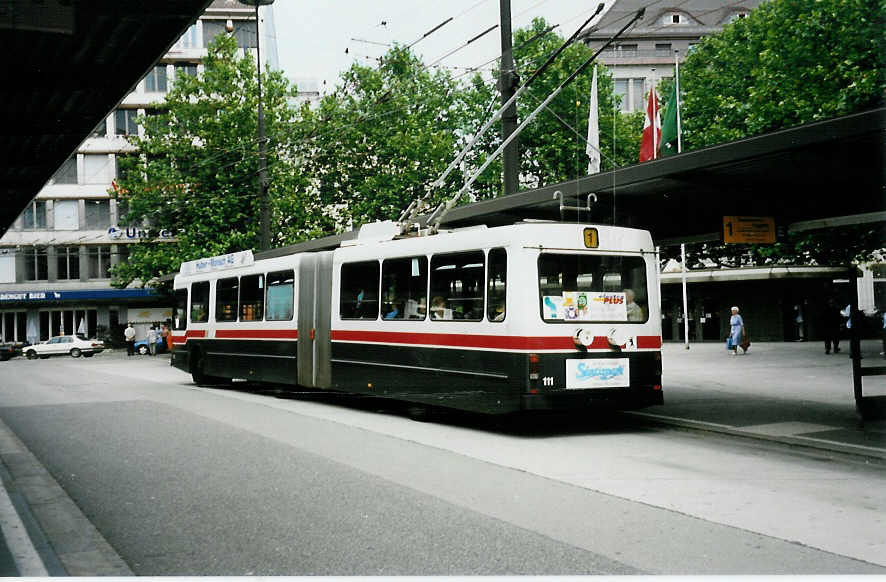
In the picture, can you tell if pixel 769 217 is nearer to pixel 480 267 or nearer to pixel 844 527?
pixel 480 267

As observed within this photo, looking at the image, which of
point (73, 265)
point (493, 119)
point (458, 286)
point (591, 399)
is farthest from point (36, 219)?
point (591, 399)

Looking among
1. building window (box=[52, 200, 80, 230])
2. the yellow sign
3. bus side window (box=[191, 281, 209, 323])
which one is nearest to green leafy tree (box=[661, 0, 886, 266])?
the yellow sign

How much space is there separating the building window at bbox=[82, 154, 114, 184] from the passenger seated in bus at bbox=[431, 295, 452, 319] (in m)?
48.4

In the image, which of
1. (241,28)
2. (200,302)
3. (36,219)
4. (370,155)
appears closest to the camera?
(241,28)

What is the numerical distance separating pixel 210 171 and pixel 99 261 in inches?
946

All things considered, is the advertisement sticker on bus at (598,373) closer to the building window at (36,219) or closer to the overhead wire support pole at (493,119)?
the overhead wire support pole at (493,119)

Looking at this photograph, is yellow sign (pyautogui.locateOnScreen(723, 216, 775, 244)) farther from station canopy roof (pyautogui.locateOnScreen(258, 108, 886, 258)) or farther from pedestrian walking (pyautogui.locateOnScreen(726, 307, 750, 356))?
pedestrian walking (pyautogui.locateOnScreen(726, 307, 750, 356))

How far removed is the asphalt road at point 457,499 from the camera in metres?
5.65

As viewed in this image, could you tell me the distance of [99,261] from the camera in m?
57.7

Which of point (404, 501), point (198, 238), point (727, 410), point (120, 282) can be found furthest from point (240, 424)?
point (120, 282)

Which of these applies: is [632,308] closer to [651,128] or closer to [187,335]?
[187,335]

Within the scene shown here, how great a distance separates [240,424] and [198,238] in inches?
1063

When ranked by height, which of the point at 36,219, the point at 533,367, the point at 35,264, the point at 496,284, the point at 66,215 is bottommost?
the point at 533,367

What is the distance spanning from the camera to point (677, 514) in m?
6.86
